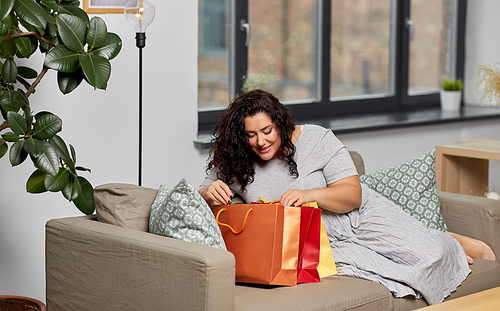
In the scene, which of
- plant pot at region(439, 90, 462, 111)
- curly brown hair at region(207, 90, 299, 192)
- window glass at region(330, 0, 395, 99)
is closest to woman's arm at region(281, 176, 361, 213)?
curly brown hair at region(207, 90, 299, 192)

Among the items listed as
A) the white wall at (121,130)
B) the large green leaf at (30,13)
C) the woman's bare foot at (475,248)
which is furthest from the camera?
the white wall at (121,130)

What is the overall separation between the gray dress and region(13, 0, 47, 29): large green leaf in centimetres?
84

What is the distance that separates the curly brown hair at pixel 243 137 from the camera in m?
2.28

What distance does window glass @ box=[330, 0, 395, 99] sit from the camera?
4.18 meters

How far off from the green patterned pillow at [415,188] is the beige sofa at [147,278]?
0.33m

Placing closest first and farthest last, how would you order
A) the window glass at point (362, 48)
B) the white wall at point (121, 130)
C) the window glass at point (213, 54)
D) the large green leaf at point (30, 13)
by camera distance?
the large green leaf at point (30, 13)
the white wall at point (121, 130)
the window glass at point (213, 54)
the window glass at point (362, 48)

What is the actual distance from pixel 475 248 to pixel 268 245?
92cm

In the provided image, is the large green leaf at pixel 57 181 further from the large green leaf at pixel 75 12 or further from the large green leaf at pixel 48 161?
the large green leaf at pixel 75 12

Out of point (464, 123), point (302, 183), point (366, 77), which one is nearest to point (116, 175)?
Answer: point (302, 183)

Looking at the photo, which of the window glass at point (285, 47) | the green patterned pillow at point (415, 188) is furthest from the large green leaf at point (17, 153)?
the window glass at point (285, 47)

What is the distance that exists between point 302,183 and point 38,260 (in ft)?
4.12

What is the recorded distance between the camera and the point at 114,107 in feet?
9.63

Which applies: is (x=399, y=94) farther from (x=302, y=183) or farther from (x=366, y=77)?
(x=302, y=183)

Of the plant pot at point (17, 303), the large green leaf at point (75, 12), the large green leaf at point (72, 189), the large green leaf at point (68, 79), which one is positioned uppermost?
the large green leaf at point (75, 12)
